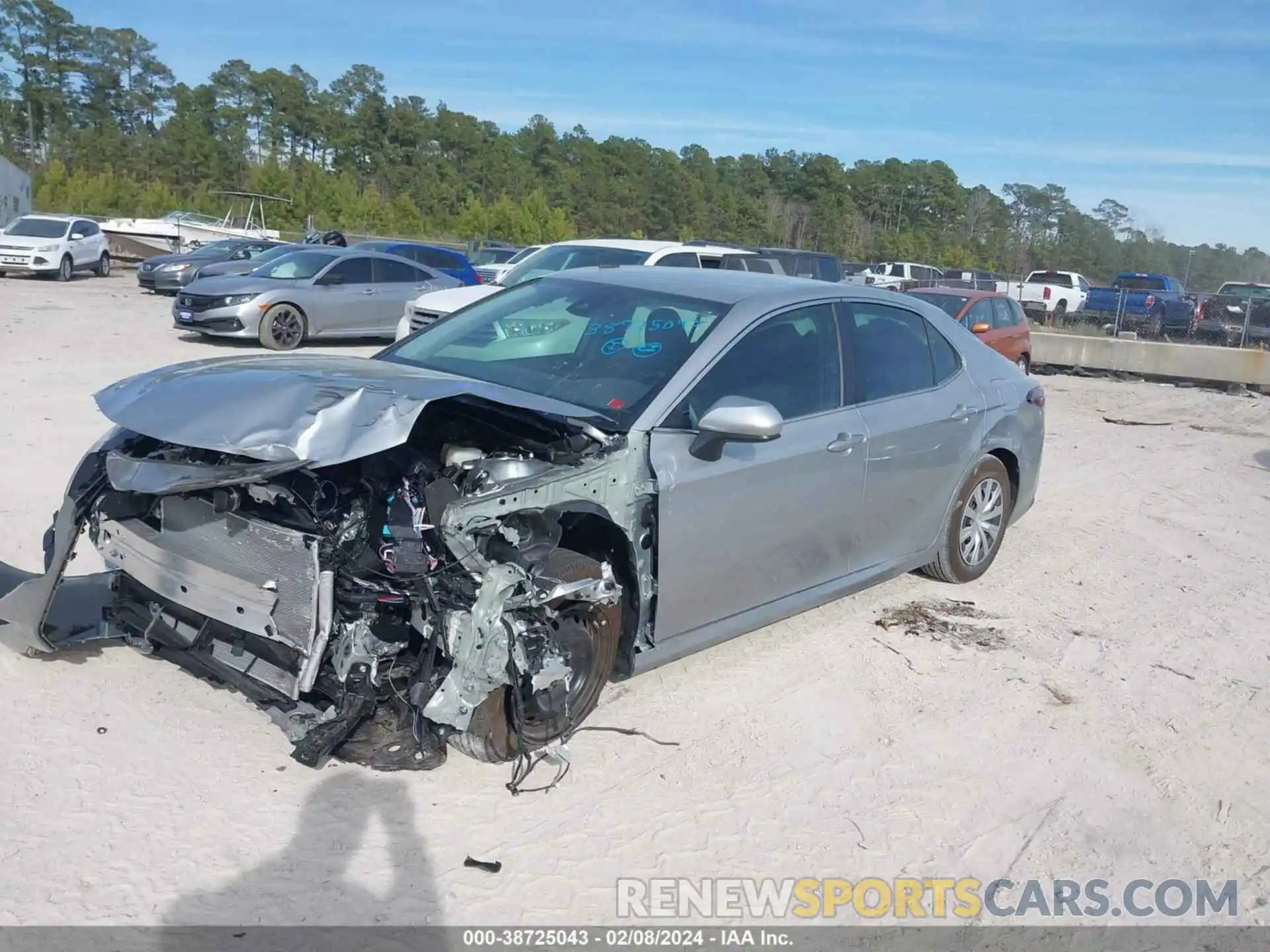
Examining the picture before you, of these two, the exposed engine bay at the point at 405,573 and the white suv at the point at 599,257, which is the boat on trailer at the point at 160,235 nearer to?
the white suv at the point at 599,257

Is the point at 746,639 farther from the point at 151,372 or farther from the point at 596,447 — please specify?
the point at 151,372

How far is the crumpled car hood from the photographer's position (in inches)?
138

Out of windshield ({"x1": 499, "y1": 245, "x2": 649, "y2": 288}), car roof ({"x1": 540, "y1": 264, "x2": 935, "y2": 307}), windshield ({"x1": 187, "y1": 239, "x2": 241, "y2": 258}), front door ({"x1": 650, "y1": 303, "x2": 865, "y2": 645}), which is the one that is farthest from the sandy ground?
windshield ({"x1": 187, "y1": 239, "x2": 241, "y2": 258})

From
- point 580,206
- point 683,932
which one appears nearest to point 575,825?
point 683,932

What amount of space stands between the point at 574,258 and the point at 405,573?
11.4m

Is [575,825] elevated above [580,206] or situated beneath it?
situated beneath

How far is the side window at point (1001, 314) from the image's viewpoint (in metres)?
16.3

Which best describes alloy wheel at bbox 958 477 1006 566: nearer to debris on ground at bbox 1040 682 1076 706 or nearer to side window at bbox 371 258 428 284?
debris on ground at bbox 1040 682 1076 706

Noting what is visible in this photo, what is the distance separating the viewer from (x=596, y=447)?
4035mm

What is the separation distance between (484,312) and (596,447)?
69.6 inches

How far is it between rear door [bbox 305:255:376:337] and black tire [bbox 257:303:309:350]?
16cm

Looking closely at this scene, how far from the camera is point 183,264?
23.7 meters

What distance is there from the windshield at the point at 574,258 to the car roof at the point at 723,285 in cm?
858

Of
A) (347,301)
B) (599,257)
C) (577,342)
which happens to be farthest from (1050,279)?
(577,342)
